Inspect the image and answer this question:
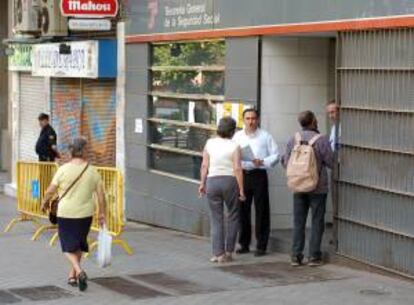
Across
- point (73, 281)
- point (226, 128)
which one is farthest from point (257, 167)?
point (73, 281)

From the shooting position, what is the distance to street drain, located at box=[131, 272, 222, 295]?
8.75 m

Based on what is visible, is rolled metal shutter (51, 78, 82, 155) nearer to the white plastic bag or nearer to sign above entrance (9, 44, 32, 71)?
sign above entrance (9, 44, 32, 71)

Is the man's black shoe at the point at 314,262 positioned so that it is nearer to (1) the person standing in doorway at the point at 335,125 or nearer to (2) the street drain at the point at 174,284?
(1) the person standing in doorway at the point at 335,125

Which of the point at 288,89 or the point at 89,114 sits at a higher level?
the point at 288,89

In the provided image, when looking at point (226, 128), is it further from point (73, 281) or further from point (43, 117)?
point (43, 117)

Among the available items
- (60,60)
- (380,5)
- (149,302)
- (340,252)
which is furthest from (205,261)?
(60,60)

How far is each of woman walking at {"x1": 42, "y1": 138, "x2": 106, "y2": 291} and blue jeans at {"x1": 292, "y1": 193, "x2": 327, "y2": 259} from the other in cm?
227

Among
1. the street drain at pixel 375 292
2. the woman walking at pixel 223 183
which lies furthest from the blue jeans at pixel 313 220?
the street drain at pixel 375 292

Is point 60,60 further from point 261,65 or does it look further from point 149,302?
point 149,302

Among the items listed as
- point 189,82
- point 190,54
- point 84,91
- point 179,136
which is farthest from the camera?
point 84,91

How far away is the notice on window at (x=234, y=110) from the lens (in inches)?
454

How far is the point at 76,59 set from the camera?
16359 millimetres

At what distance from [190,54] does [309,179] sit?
4.19 m

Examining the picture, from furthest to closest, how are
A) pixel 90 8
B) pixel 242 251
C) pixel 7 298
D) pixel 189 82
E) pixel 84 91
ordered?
1. pixel 84 91
2. pixel 90 8
3. pixel 189 82
4. pixel 242 251
5. pixel 7 298
